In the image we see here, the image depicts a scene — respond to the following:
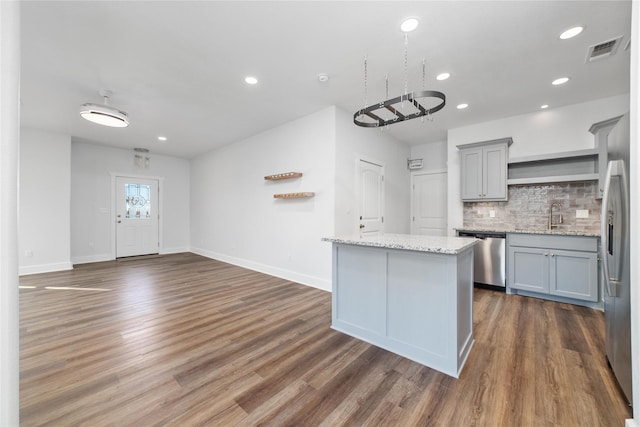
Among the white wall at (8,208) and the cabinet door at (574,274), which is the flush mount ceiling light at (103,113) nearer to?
the white wall at (8,208)

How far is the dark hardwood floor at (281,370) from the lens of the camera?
5.16 ft

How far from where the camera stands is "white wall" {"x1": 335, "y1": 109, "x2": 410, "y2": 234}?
405 centimetres

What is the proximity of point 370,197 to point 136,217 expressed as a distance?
6320 mm

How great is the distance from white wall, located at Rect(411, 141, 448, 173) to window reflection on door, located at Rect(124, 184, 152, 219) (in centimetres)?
713

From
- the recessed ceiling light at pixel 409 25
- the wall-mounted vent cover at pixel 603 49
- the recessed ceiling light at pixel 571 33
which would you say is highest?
the recessed ceiling light at pixel 409 25

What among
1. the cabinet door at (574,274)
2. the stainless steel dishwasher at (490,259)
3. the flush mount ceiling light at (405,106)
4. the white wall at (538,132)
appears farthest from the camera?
the stainless steel dishwasher at (490,259)

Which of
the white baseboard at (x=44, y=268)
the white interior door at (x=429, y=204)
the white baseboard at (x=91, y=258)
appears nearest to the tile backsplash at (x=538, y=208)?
the white interior door at (x=429, y=204)

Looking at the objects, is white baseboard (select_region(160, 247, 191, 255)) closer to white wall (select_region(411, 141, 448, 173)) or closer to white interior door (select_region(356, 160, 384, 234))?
white interior door (select_region(356, 160, 384, 234))

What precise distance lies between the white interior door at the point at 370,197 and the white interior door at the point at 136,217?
19.8 feet

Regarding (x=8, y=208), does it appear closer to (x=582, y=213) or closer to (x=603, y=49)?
(x=603, y=49)

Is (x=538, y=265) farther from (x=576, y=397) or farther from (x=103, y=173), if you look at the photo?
(x=103, y=173)

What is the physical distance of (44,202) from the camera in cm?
514

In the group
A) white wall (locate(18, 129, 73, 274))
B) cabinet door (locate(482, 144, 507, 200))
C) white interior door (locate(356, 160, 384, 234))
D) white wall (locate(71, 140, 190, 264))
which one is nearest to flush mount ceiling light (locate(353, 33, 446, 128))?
white interior door (locate(356, 160, 384, 234))

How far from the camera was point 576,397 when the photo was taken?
5.60 ft
